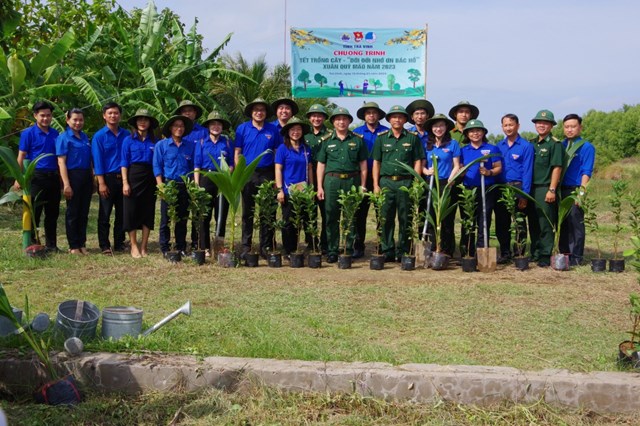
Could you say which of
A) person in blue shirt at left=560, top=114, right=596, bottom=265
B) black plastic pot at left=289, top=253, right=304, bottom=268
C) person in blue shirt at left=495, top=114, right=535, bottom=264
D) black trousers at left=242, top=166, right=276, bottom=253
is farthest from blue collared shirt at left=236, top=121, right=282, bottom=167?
person in blue shirt at left=560, top=114, right=596, bottom=265

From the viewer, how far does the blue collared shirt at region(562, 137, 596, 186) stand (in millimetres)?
8188

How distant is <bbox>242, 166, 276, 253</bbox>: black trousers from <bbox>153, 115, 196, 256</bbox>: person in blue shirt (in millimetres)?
722

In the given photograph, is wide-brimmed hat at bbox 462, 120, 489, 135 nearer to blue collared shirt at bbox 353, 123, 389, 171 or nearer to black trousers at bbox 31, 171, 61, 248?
blue collared shirt at bbox 353, 123, 389, 171

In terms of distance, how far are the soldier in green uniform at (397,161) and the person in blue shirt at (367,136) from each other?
385 mm

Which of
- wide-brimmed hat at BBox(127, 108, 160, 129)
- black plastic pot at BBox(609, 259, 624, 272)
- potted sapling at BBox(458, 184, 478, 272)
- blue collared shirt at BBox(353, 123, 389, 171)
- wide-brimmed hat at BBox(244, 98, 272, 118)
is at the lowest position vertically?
black plastic pot at BBox(609, 259, 624, 272)

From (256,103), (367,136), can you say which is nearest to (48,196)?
(256,103)

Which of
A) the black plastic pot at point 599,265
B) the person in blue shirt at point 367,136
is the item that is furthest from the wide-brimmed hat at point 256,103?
the black plastic pot at point 599,265

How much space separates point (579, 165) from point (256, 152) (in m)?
3.89

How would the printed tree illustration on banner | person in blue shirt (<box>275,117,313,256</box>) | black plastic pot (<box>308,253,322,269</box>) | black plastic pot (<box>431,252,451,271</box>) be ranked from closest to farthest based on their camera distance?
1. black plastic pot (<box>431,252,451,271</box>)
2. black plastic pot (<box>308,253,322,269</box>)
3. person in blue shirt (<box>275,117,313,256</box>)
4. the printed tree illustration on banner

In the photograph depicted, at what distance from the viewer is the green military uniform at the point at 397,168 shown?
8.20m

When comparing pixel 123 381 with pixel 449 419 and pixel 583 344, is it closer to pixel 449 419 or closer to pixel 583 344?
pixel 449 419

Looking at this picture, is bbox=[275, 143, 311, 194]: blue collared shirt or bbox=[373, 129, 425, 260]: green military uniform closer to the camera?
bbox=[373, 129, 425, 260]: green military uniform

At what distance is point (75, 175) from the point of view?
838 cm

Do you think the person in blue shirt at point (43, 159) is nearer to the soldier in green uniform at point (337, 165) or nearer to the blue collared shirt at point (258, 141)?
the blue collared shirt at point (258, 141)
